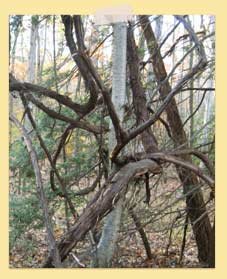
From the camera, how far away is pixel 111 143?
2.64 meters

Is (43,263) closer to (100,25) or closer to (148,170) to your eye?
(148,170)

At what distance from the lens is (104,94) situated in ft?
7.88

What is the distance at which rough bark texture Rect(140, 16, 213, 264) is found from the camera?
2727 millimetres

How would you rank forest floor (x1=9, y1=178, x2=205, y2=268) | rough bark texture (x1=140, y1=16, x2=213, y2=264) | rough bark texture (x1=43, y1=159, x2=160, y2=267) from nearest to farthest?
rough bark texture (x1=43, y1=159, x2=160, y2=267), forest floor (x1=9, y1=178, x2=205, y2=268), rough bark texture (x1=140, y1=16, x2=213, y2=264)

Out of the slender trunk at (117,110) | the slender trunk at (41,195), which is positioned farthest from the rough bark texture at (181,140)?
the slender trunk at (41,195)

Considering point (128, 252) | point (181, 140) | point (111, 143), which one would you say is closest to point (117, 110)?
point (111, 143)

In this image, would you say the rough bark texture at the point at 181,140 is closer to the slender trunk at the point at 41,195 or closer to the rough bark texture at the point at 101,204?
the rough bark texture at the point at 101,204

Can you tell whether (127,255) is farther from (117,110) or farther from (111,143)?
(117,110)

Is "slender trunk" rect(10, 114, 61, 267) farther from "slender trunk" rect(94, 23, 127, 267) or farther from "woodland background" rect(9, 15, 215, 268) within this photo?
"slender trunk" rect(94, 23, 127, 267)

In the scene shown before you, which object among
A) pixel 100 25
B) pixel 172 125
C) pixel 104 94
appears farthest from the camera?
pixel 172 125

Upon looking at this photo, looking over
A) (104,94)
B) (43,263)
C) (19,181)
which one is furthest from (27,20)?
(43,263)

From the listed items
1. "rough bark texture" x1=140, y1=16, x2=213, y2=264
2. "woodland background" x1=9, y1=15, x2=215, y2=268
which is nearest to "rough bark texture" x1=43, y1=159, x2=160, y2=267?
"woodland background" x1=9, y1=15, x2=215, y2=268

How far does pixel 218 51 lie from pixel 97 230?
1.06 metres

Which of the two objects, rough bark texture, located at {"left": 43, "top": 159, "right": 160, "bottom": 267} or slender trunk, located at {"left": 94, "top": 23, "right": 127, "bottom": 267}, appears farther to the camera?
slender trunk, located at {"left": 94, "top": 23, "right": 127, "bottom": 267}
